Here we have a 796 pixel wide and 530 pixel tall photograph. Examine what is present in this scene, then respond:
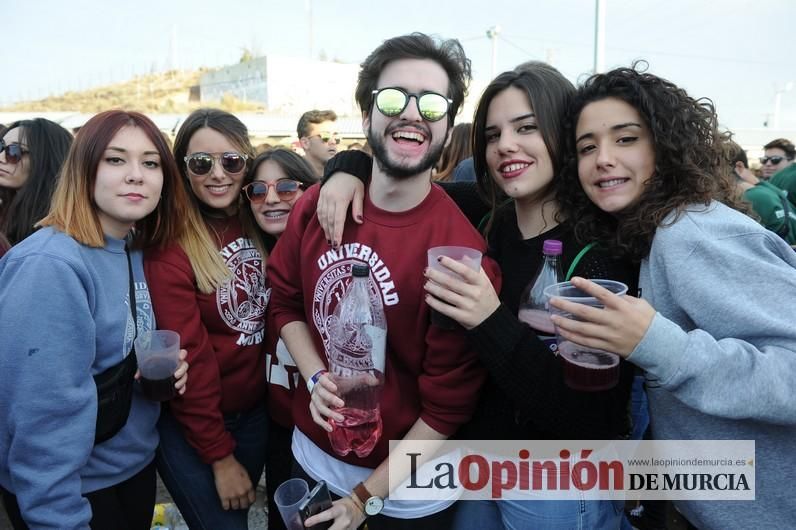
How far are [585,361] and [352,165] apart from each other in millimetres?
1554

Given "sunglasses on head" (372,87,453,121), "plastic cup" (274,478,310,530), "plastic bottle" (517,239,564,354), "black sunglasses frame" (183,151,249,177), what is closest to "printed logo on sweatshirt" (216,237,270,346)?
"black sunglasses frame" (183,151,249,177)

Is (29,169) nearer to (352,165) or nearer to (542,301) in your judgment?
(352,165)

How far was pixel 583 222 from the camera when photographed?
2148mm

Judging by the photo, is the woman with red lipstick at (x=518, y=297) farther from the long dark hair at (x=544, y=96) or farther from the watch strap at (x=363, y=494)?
the watch strap at (x=363, y=494)

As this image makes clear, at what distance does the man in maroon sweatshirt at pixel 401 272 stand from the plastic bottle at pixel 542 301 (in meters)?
0.17

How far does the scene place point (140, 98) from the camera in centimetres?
4628

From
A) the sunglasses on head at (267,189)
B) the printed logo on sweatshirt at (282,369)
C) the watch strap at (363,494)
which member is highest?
the sunglasses on head at (267,189)

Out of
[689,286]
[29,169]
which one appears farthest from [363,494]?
[29,169]

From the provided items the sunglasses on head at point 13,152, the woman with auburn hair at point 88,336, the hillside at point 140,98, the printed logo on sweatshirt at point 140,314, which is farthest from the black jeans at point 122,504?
the hillside at point 140,98

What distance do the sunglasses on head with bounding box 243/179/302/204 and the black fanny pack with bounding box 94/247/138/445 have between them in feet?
3.33

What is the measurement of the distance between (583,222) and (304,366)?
1.52 meters

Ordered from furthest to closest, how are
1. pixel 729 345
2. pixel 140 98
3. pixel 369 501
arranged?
pixel 140 98 < pixel 369 501 < pixel 729 345

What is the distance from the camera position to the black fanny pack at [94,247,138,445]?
83.9 inches

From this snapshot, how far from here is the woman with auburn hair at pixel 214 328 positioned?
101 inches
